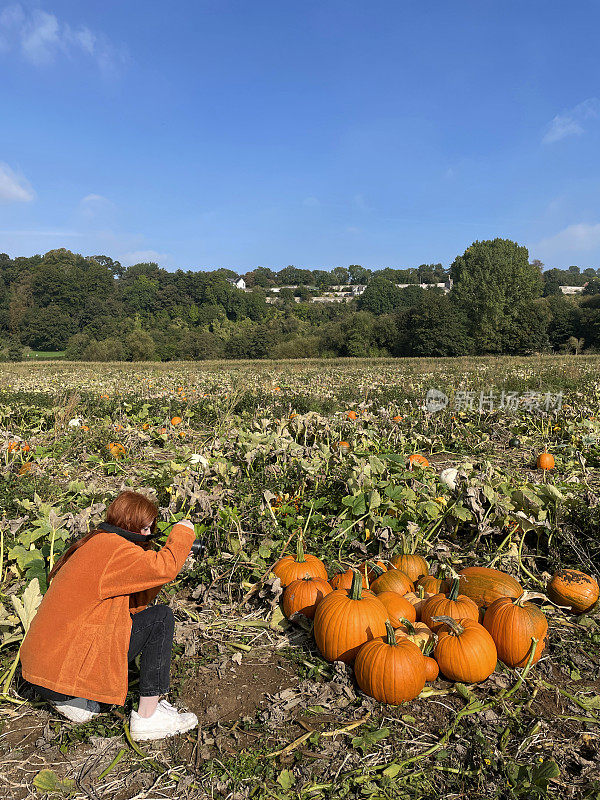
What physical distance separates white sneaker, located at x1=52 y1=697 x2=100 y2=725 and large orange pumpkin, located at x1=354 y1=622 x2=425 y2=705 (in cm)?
142

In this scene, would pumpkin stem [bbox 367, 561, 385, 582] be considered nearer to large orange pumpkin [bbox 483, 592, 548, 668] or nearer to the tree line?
large orange pumpkin [bbox 483, 592, 548, 668]

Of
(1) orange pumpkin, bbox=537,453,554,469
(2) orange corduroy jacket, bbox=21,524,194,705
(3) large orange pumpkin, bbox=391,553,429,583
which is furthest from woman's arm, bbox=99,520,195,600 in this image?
(1) orange pumpkin, bbox=537,453,554,469

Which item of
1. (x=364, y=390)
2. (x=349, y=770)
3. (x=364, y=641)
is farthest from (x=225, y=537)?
(x=364, y=390)

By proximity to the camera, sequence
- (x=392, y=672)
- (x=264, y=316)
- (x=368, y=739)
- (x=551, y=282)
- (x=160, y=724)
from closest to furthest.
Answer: (x=368, y=739) → (x=160, y=724) → (x=392, y=672) → (x=264, y=316) → (x=551, y=282)

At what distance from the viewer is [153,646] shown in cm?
274

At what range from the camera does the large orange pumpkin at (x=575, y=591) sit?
137 inches

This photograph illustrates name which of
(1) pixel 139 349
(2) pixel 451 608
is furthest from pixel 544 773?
(1) pixel 139 349

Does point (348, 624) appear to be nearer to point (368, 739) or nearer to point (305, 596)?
point (305, 596)

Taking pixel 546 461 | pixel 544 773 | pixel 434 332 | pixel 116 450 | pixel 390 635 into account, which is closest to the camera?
pixel 544 773

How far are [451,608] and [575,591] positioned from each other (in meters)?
1.00

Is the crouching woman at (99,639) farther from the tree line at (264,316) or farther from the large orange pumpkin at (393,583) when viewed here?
the tree line at (264,316)

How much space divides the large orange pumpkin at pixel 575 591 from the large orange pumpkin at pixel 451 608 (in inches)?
28.4

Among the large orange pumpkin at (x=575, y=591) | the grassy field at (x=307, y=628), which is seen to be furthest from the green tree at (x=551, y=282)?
the large orange pumpkin at (x=575, y=591)

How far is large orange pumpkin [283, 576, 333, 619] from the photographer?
3.38 metres
